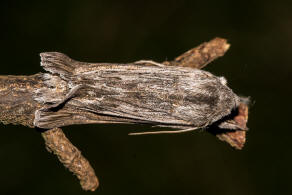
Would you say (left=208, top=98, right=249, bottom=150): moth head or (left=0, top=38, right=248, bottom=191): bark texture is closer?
(left=0, top=38, right=248, bottom=191): bark texture

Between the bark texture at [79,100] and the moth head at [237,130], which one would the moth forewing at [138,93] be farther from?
the moth head at [237,130]

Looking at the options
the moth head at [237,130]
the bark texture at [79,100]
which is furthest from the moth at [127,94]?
the moth head at [237,130]

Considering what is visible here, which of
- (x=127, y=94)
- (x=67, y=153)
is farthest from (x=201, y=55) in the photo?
(x=67, y=153)

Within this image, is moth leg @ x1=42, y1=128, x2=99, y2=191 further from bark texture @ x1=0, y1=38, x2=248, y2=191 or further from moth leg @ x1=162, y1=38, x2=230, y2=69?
moth leg @ x1=162, y1=38, x2=230, y2=69

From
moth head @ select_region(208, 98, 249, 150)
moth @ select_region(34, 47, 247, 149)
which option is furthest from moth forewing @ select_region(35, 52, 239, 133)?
moth head @ select_region(208, 98, 249, 150)

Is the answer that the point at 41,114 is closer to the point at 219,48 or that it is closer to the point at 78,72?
the point at 78,72

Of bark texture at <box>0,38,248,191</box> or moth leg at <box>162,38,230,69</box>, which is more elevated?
moth leg at <box>162,38,230,69</box>

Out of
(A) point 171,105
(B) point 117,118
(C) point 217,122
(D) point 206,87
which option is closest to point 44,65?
(B) point 117,118
